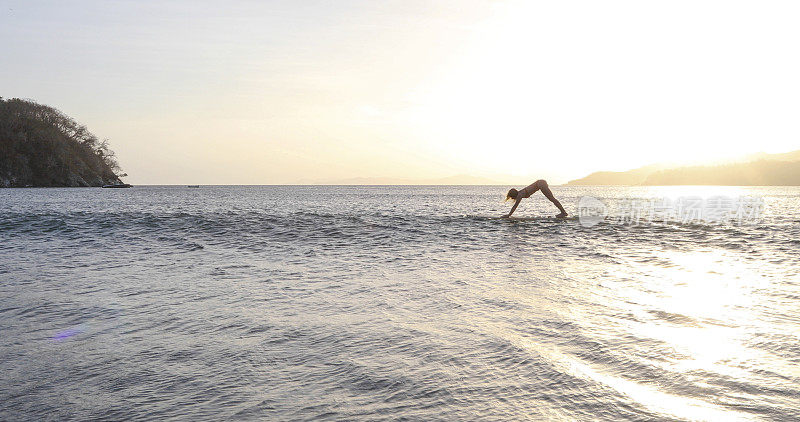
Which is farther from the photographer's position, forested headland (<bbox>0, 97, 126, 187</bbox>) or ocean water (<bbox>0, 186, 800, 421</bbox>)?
forested headland (<bbox>0, 97, 126, 187</bbox>)

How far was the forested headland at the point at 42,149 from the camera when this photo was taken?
137625 millimetres

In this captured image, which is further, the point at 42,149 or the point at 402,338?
the point at 42,149

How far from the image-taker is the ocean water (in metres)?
4.01

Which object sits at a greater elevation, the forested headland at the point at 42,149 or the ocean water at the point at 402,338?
the forested headland at the point at 42,149

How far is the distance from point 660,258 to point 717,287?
4.46 m

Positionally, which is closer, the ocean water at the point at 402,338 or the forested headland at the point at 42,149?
the ocean water at the point at 402,338

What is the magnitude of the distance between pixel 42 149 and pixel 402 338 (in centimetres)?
17846

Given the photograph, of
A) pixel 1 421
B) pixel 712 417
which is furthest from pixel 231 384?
pixel 712 417

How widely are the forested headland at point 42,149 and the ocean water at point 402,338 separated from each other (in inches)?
6398

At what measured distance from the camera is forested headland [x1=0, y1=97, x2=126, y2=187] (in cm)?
13762

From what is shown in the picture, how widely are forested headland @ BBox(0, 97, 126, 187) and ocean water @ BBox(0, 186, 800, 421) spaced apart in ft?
533

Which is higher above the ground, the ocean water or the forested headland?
the forested headland

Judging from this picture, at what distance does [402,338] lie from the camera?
602 cm

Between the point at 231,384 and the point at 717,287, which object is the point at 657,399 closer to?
the point at 231,384
